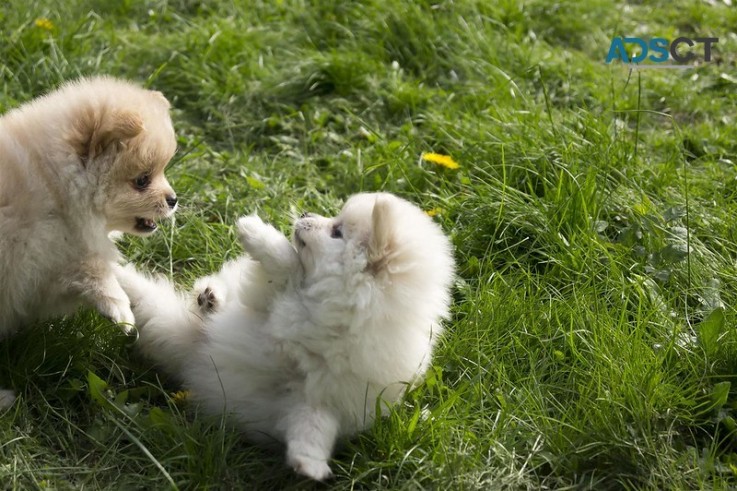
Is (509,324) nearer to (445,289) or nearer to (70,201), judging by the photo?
(445,289)

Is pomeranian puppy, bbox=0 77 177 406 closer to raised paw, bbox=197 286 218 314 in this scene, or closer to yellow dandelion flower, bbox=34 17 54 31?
raised paw, bbox=197 286 218 314

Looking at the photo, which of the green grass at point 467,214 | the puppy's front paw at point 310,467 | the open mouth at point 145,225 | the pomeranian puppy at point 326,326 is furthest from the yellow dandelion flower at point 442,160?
the puppy's front paw at point 310,467

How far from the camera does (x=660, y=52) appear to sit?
18.0 ft

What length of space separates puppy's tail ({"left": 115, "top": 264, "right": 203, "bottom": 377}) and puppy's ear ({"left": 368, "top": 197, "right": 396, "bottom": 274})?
78 centimetres

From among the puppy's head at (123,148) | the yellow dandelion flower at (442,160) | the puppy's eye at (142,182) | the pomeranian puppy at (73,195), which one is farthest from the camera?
the yellow dandelion flower at (442,160)

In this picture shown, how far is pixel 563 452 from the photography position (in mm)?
2736

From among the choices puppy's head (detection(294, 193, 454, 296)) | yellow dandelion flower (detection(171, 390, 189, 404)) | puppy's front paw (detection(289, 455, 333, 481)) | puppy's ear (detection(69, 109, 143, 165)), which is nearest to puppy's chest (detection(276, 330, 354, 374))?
puppy's head (detection(294, 193, 454, 296))

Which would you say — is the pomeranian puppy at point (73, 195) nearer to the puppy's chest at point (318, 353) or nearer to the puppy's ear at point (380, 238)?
the puppy's chest at point (318, 353)

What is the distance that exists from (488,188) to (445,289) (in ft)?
Answer: 3.44

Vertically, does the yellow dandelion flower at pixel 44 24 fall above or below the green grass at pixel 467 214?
above

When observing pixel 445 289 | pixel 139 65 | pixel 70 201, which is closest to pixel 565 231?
pixel 445 289

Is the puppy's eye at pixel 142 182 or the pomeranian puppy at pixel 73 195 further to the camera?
the puppy's eye at pixel 142 182

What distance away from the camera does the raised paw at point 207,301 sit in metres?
3.16

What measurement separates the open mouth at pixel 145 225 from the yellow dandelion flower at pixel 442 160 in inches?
60.1
